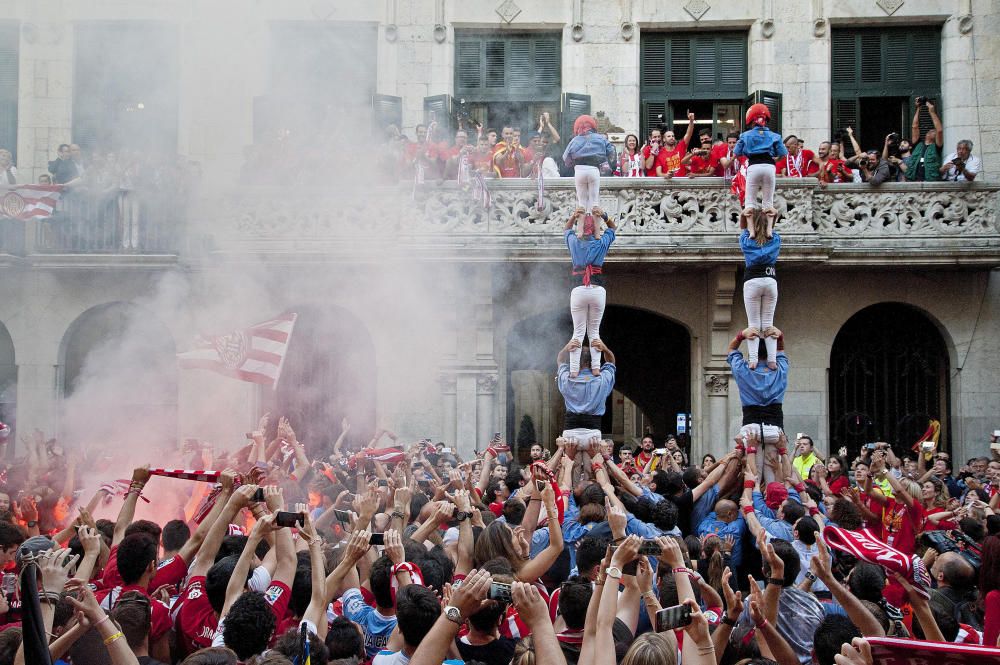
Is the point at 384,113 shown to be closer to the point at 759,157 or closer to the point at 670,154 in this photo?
the point at 670,154

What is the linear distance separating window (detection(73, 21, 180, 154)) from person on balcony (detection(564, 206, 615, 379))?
7.89m

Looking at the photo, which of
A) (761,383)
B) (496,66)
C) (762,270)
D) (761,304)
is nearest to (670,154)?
(496,66)

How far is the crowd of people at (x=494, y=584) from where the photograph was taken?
142 inches

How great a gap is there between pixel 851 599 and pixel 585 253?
613 centimetres

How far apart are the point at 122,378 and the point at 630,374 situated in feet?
27.7

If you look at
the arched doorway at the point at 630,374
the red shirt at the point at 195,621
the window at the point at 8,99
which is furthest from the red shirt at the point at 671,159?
the red shirt at the point at 195,621

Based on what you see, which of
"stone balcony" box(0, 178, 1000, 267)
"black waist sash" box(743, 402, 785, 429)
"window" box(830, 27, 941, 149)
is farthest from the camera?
"window" box(830, 27, 941, 149)

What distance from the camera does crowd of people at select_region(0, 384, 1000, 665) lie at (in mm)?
3611

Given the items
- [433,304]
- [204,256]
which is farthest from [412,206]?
[204,256]

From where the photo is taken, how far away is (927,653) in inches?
119

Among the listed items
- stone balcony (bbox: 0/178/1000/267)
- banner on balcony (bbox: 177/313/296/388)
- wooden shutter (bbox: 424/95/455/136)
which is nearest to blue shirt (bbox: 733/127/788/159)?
banner on balcony (bbox: 177/313/296/388)

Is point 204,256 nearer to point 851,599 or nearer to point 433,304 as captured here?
point 433,304

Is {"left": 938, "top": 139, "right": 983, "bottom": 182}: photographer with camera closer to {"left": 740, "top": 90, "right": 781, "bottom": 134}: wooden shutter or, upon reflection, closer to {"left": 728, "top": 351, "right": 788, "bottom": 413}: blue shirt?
{"left": 740, "top": 90, "right": 781, "bottom": 134}: wooden shutter

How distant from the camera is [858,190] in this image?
1539 cm
